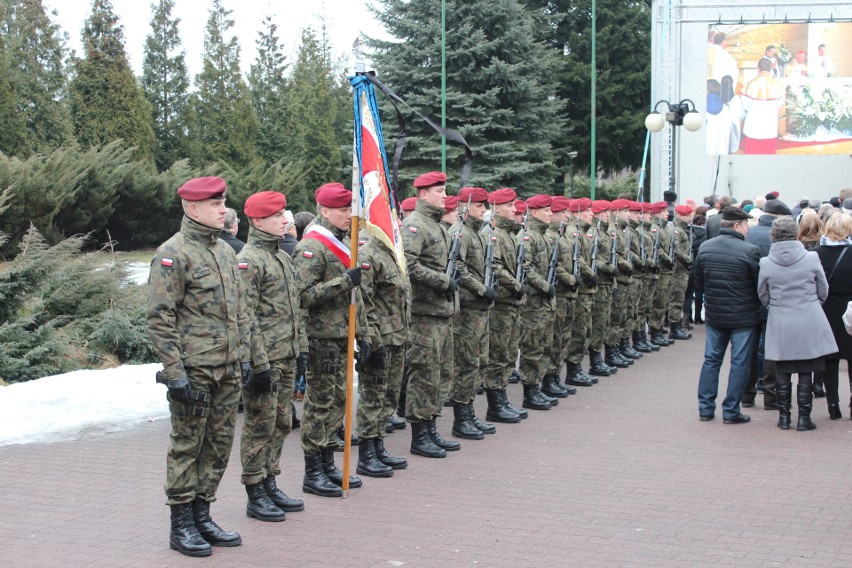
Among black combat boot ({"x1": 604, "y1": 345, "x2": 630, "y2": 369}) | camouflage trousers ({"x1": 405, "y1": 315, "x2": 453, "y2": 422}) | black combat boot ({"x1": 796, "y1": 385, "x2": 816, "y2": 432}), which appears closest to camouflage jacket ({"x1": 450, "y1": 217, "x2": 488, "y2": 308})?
camouflage trousers ({"x1": 405, "y1": 315, "x2": 453, "y2": 422})

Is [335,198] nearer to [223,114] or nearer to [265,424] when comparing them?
[265,424]

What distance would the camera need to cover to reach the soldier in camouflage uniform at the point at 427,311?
8531 mm

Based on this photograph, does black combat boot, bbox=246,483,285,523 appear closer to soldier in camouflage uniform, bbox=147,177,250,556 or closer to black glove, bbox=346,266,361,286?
soldier in camouflage uniform, bbox=147,177,250,556

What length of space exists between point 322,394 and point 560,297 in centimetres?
487

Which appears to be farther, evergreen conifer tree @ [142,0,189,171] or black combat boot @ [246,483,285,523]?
evergreen conifer tree @ [142,0,189,171]

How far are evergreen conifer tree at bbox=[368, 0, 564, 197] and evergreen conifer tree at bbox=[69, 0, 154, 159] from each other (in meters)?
6.68

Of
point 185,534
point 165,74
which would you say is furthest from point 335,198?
point 165,74

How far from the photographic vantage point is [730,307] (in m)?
10.0

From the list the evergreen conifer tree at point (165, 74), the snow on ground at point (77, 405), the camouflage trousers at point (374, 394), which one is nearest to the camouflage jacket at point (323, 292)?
the camouflage trousers at point (374, 394)

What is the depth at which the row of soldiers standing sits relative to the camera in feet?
19.7

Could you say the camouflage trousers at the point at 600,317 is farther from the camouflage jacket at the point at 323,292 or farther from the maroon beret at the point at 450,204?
the camouflage jacket at the point at 323,292

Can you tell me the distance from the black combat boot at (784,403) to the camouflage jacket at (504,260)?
2575 mm

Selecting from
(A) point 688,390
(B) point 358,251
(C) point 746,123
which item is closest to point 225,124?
(C) point 746,123

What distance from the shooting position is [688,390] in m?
12.0
